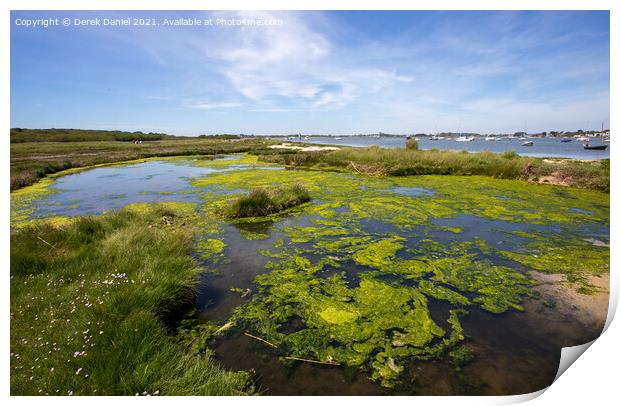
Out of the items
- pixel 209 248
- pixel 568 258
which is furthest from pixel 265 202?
pixel 568 258

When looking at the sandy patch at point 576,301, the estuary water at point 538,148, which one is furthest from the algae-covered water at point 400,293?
the estuary water at point 538,148

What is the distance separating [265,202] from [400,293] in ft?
20.7

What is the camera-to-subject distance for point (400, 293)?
4.76m

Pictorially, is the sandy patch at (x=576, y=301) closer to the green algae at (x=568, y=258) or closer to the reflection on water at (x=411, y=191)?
the green algae at (x=568, y=258)

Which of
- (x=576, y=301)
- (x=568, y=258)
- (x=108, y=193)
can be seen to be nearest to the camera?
(x=576, y=301)

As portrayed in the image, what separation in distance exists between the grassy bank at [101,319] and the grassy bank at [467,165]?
16166 mm

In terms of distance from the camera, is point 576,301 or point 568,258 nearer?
point 576,301

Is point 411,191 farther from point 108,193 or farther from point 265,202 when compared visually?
point 108,193

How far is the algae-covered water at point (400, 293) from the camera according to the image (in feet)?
10.6

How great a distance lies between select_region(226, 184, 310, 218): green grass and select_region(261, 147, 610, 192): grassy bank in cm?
929

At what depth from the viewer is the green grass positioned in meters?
9.47

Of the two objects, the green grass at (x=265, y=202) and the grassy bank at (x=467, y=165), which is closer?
the green grass at (x=265, y=202)
